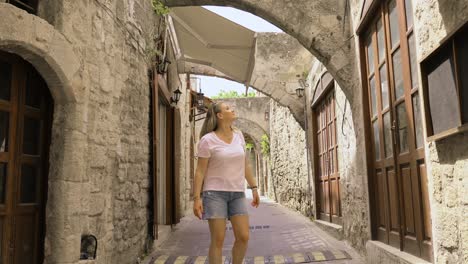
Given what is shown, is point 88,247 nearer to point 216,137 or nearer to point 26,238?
point 26,238

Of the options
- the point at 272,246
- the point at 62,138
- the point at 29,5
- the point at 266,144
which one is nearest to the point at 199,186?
the point at 62,138

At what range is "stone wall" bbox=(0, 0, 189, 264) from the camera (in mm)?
3047

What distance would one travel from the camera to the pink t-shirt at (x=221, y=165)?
2.83m

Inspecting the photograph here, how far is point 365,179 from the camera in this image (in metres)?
4.40

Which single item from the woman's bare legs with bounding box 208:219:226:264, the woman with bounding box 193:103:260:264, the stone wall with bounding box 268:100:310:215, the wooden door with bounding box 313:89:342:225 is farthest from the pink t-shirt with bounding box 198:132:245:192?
the stone wall with bounding box 268:100:310:215

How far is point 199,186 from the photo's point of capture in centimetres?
282

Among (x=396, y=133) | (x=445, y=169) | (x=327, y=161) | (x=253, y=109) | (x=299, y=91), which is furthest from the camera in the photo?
(x=253, y=109)

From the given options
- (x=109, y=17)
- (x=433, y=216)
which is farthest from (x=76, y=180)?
(x=433, y=216)

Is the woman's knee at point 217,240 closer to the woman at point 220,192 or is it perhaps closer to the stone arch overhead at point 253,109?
the woman at point 220,192

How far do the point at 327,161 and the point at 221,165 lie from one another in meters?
4.58

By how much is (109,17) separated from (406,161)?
280cm

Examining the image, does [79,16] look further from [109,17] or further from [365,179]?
[365,179]

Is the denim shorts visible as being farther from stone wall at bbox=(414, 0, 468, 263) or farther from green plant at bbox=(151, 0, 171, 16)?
green plant at bbox=(151, 0, 171, 16)

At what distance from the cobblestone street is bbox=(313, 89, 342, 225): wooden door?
1.24 feet
